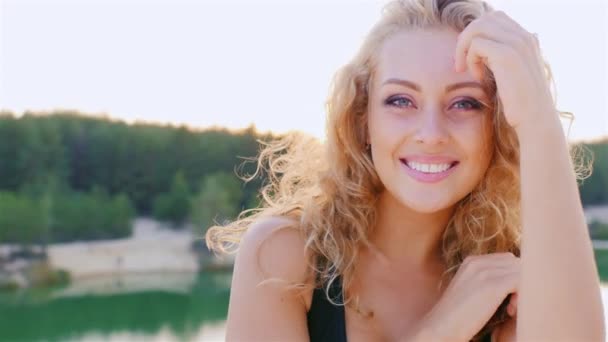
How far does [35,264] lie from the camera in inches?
764

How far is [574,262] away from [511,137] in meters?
0.42

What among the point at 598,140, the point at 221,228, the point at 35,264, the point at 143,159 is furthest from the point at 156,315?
the point at 221,228

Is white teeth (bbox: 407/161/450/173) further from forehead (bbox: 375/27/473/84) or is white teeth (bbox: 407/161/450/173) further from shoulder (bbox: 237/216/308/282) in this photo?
shoulder (bbox: 237/216/308/282)

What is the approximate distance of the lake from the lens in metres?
13.4

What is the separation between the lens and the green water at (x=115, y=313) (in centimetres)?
1347

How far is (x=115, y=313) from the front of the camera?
51.5 feet

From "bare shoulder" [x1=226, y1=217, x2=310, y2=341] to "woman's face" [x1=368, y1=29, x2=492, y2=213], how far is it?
0.27 m

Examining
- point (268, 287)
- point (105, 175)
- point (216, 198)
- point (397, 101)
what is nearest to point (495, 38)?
point (397, 101)

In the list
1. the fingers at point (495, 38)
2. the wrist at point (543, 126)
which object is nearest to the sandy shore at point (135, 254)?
the fingers at point (495, 38)

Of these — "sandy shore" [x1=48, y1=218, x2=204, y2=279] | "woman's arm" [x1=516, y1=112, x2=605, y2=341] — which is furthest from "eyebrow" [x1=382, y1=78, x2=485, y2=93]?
"sandy shore" [x1=48, y1=218, x2=204, y2=279]

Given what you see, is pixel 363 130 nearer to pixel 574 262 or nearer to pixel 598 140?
pixel 574 262

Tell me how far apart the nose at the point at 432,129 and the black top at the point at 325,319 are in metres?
0.38

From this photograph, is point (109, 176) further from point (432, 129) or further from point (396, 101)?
point (432, 129)

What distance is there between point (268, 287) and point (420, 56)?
582mm
